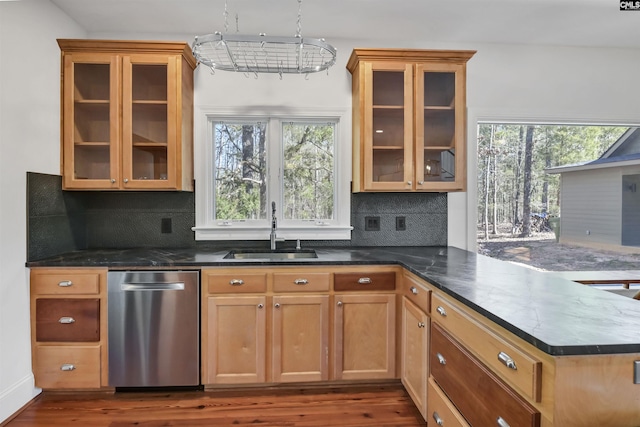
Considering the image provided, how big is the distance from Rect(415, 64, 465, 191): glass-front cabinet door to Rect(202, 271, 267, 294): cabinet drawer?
4.50ft

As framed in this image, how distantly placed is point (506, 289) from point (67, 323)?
2.57m

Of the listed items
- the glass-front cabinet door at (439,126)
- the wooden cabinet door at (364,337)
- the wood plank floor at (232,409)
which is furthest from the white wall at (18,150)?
the glass-front cabinet door at (439,126)

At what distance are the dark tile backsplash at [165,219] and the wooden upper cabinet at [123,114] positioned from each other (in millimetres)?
314

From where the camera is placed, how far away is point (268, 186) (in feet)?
10.1

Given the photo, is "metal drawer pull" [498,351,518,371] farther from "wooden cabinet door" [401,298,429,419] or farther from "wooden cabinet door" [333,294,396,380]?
"wooden cabinet door" [333,294,396,380]

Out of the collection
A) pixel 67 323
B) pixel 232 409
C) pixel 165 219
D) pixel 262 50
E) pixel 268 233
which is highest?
pixel 262 50

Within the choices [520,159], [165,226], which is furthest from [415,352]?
[165,226]

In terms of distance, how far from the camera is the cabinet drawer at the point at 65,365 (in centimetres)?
235

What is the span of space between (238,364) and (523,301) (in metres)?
1.78

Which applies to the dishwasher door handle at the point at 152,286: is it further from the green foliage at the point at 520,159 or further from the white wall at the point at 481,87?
the green foliage at the point at 520,159

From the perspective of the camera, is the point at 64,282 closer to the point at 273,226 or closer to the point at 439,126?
the point at 273,226

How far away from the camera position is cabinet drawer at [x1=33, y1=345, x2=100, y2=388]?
2346mm

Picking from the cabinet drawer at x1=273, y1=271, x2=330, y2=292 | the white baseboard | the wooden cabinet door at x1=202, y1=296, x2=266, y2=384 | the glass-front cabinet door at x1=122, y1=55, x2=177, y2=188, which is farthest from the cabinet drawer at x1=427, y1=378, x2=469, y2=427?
the white baseboard

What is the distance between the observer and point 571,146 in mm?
3195
